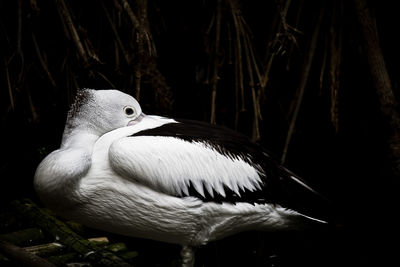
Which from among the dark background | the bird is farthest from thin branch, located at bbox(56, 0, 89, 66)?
the bird

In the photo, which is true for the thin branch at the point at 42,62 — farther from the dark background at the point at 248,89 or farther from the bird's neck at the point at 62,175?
the bird's neck at the point at 62,175

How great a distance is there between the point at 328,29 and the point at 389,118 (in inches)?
23.0

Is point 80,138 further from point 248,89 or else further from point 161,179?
point 248,89

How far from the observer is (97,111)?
1.89 metres

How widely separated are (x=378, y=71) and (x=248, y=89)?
2.45ft

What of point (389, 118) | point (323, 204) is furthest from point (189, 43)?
point (323, 204)

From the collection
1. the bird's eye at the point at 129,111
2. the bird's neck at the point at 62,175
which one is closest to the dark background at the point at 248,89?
the bird's eye at the point at 129,111

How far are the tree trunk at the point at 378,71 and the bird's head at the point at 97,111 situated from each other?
1239mm

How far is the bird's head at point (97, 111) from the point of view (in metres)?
1.89

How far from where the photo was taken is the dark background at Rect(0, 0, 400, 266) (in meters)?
2.55

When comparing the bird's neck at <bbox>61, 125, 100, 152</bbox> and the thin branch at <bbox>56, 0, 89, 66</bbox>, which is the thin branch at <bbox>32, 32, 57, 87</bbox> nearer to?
the thin branch at <bbox>56, 0, 89, 66</bbox>

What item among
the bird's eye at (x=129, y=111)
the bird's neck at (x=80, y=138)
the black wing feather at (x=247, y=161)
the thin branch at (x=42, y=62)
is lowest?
the black wing feather at (x=247, y=161)

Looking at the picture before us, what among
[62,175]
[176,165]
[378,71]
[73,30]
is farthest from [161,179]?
[378,71]

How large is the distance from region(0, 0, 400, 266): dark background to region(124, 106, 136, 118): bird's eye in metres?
0.46
